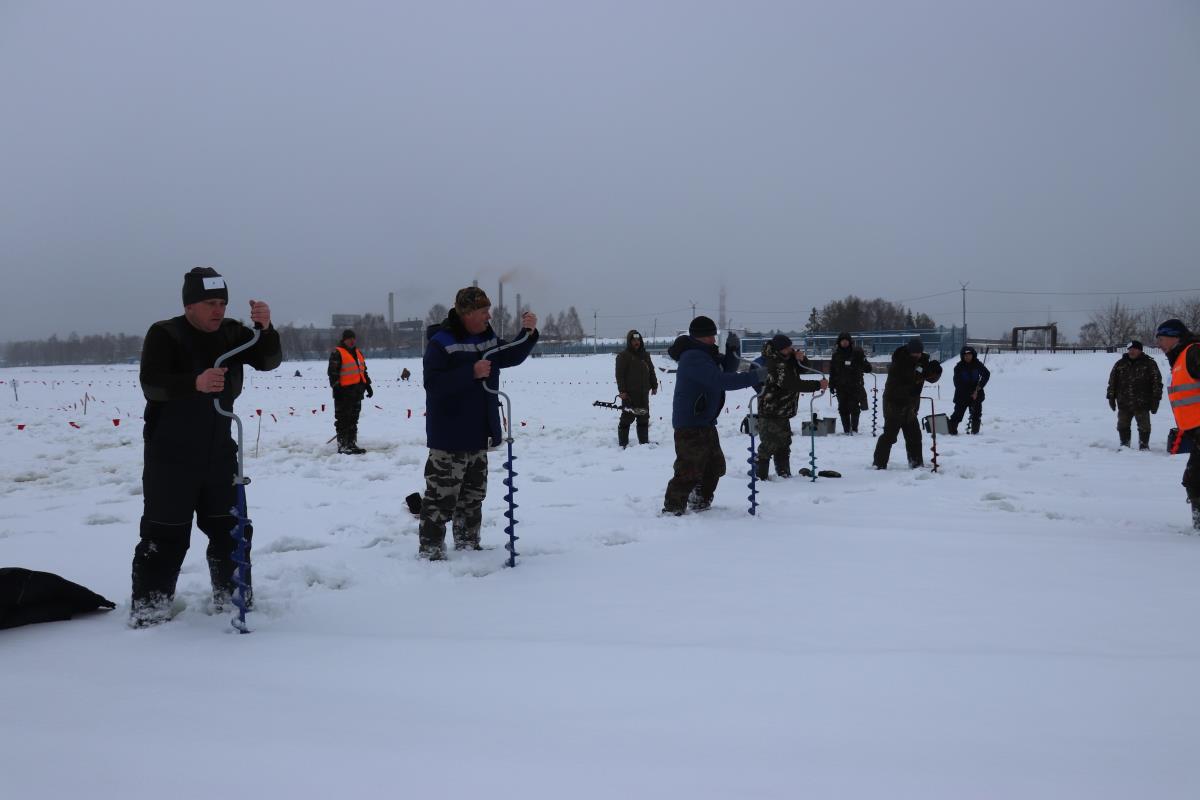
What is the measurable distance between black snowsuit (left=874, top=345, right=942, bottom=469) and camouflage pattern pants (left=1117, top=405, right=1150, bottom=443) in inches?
162

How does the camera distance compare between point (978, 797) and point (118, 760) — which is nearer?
point (978, 797)

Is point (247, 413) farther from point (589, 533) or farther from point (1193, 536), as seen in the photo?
point (1193, 536)

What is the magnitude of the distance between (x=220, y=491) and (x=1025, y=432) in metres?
13.8

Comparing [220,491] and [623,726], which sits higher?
[220,491]

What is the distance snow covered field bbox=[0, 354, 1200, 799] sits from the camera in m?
2.27

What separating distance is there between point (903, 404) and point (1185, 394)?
3.44m

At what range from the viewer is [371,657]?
3.21 m

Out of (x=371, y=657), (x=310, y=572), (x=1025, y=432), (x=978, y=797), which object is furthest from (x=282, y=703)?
(x=1025, y=432)

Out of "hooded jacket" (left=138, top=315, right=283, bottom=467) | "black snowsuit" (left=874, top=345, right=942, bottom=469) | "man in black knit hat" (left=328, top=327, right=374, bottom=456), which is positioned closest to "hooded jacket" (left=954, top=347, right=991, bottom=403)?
"black snowsuit" (left=874, top=345, right=942, bottom=469)

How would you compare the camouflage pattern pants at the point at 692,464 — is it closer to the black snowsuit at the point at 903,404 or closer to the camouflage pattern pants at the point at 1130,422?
the black snowsuit at the point at 903,404

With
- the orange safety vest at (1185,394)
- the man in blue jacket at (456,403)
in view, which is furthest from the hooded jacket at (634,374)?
the orange safety vest at (1185,394)

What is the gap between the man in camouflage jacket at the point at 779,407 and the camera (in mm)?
8656

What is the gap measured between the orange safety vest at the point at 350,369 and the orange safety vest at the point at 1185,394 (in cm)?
934

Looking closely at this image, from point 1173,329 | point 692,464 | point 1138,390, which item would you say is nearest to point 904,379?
point 1173,329
